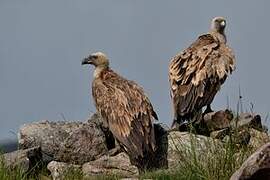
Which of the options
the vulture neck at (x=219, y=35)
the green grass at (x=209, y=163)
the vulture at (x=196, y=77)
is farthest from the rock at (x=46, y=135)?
the green grass at (x=209, y=163)

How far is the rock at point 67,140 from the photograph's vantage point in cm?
1488

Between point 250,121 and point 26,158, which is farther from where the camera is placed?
point 250,121

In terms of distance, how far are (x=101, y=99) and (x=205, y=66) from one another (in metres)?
1.89

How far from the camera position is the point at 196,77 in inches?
615

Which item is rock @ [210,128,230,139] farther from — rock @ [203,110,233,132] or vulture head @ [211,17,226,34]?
vulture head @ [211,17,226,34]

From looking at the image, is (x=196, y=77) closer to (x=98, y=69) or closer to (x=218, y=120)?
(x=218, y=120)

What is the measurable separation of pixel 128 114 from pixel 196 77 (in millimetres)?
1441

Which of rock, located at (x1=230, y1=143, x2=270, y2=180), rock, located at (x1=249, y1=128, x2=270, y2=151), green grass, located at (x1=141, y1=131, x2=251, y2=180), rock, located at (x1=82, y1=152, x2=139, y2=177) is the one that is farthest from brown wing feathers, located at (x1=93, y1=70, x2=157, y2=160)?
rock, located at (x1=230, y1=143, x2=270, y2=180)

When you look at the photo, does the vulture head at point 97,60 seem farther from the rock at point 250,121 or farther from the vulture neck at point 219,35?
the rock at point 250,121

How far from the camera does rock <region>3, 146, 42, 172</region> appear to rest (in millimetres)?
12863

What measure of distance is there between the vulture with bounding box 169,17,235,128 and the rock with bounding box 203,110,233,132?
29 cm

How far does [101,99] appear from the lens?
609 inches

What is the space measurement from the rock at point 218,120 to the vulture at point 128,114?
35.8 inches

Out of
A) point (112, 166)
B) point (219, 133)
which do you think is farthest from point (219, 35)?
point (112, 166)
